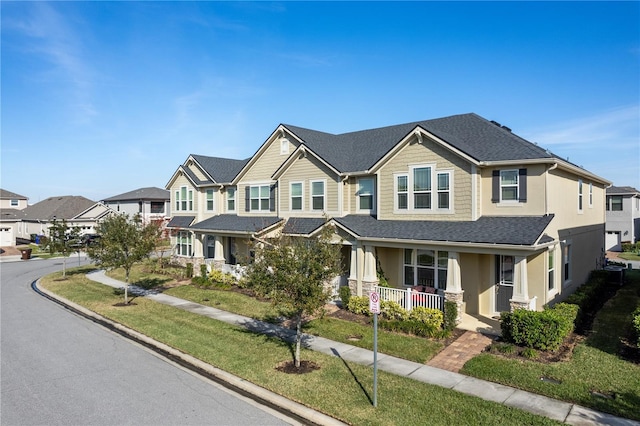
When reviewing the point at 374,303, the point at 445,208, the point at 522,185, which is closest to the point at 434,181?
the point at 445,208

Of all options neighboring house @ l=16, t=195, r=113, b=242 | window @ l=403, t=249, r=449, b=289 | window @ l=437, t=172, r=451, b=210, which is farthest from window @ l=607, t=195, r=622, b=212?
neighboring house @ l=16, t=195, r=113, b=242

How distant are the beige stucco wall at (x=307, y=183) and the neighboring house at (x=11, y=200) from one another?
54.9 meters

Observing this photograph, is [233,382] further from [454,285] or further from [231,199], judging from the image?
[231,199]

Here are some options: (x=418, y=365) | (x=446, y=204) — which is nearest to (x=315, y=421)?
(x=418, y=365)

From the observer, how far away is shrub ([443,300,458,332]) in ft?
47.2

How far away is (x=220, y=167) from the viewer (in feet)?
102

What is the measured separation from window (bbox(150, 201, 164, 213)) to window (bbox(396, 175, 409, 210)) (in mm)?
42440

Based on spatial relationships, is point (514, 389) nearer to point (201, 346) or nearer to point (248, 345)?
point (248, 345)

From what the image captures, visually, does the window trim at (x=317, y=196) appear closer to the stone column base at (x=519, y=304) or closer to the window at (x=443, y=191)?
the window at (x=443, y=191)

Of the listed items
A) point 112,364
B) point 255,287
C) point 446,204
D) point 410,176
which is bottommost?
point 112,364

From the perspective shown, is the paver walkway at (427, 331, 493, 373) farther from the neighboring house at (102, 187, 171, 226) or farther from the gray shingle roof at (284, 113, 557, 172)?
the neighboring house at (102, 187, 171, 226)

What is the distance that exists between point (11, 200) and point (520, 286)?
68.5 m

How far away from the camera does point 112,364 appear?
12.1 meters

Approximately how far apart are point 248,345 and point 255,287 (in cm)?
278
